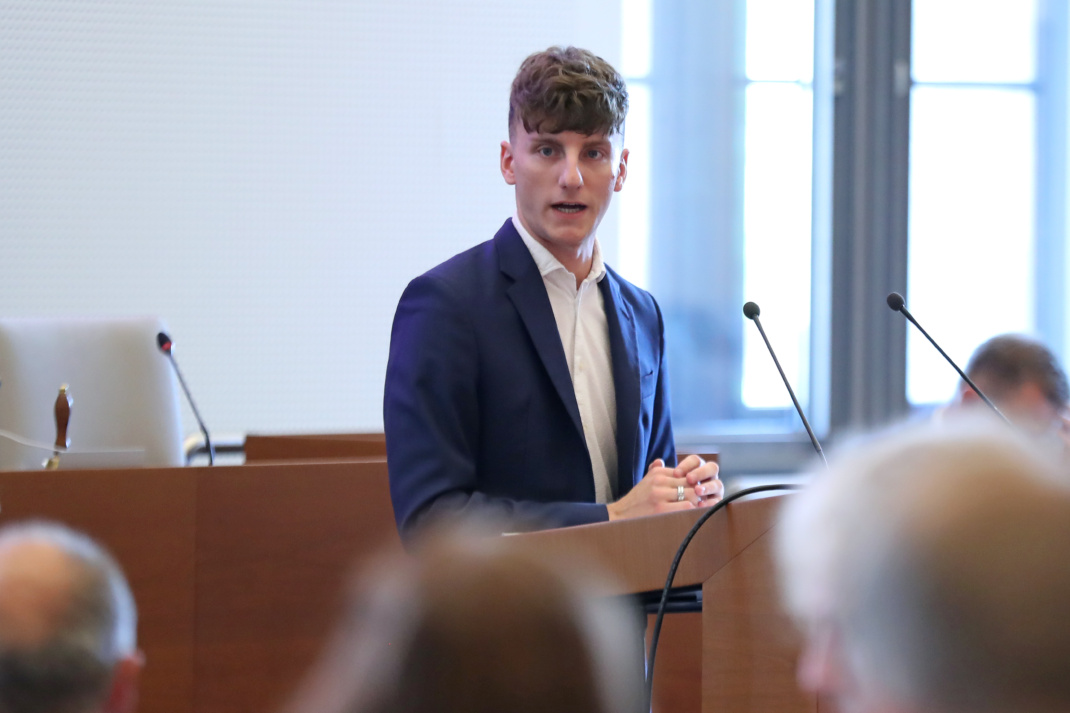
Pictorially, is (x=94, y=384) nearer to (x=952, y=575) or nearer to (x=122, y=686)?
(x=122, y=686)

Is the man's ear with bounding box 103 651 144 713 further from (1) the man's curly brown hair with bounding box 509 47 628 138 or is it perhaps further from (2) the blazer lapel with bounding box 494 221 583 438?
(1) the man's curly brown hair with bounding box 509 47 628 138

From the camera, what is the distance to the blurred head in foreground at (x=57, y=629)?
0.76 m

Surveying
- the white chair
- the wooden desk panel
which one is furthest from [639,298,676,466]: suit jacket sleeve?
the white chair

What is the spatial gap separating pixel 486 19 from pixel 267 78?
1.00m

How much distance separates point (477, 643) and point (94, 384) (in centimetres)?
337

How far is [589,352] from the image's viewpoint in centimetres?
199

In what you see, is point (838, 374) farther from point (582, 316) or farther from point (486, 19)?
point (582, 316)

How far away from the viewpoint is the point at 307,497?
2945mm

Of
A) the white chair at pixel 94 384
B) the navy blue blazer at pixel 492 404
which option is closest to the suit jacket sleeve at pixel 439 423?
→ the navy blue blazer at pixel 492 404

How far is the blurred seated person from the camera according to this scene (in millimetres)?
2721

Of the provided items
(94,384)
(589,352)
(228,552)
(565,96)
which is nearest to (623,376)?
(589,352)

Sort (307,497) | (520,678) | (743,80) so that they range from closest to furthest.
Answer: (520,678) → (307,497) → (743,80)

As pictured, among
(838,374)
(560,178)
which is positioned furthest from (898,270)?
(560,178)

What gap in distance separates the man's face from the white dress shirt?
37 millimetres
